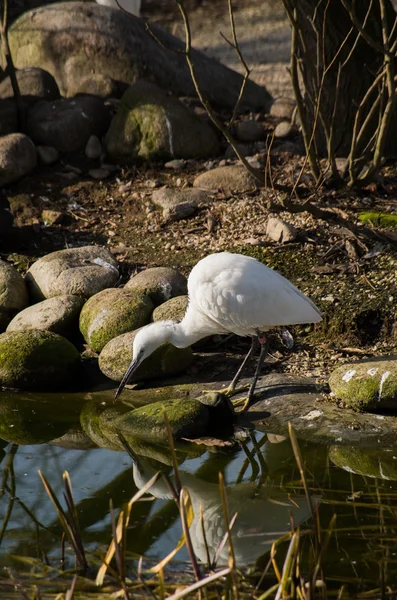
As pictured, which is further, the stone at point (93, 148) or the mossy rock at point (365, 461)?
the stone at point (93, 148)

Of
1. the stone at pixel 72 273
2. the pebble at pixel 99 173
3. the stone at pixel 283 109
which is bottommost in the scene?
the stone at pixel 72 273

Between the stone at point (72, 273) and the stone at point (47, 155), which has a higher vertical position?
the stone at point (47, 155)

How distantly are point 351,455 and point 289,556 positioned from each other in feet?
8.04

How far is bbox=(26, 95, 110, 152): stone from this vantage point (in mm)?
10422

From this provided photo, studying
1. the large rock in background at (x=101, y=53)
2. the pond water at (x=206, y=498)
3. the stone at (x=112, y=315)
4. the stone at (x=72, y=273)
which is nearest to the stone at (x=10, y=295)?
the stone at (x=72, y=273)

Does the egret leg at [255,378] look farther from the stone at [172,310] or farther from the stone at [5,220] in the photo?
the stone at [5,220]

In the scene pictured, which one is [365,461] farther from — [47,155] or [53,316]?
[47,155]

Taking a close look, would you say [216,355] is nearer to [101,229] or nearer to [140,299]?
[140,299]

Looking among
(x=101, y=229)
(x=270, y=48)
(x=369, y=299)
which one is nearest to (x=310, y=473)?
(x=369, y=299)

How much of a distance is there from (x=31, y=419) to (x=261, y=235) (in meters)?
3.08

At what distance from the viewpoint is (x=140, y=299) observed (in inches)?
293

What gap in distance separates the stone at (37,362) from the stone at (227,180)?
10.1ft

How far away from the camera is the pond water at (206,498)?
433 centimetres

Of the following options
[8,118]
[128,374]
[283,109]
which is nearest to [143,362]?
[128,374]
